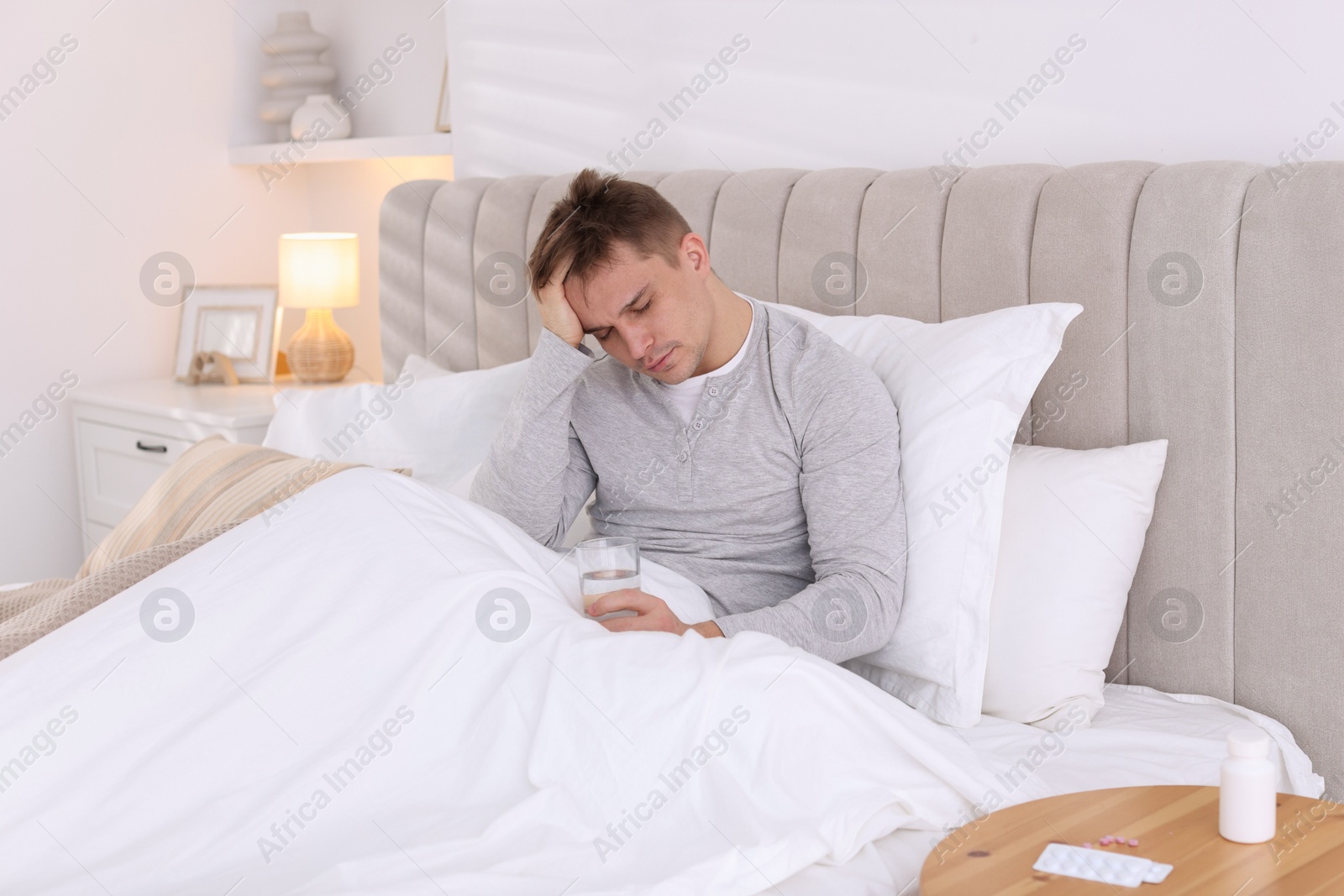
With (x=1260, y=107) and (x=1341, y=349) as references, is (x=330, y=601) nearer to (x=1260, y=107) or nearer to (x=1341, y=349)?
(x=1341, y=349)

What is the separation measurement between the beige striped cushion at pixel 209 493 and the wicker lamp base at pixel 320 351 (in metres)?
1.04

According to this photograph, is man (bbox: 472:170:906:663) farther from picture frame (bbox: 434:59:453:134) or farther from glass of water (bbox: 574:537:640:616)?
picture frame (bbox: 434:59:453:134)

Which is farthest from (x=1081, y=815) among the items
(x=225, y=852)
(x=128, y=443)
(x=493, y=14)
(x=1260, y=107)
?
(x=128, y=443)

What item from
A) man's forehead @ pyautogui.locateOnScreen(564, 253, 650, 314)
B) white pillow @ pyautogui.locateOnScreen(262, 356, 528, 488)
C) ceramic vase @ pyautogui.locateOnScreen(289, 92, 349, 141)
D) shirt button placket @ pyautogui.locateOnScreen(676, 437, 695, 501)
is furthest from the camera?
ceramic vase @ pyautogui.locateOnScreen(289, 92, 349, 141)

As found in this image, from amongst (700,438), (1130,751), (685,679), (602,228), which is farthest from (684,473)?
(1130,751)

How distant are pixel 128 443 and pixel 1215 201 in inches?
96.7

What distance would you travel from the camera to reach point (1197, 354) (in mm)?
1409

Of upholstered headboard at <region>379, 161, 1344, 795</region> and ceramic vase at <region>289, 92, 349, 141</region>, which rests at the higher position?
ceramic vase at <region>289, 92, 349, 141</region>

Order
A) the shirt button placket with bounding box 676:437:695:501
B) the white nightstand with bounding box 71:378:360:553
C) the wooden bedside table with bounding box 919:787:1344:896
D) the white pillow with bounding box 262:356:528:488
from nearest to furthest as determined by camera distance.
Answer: the wooden bedside table with bounding box 919:787:1344:896 → the shirt button placket with bounding box 676:437:695:501 → the white pillow with bounding box 262:356:528:488 → the white nightstand with bounding box 71:378:360:553

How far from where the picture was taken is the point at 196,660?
3.77 feet

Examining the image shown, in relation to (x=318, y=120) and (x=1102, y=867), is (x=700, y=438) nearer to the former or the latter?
(x=1102, y=867)

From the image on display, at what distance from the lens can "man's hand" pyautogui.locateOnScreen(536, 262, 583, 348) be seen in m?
1.51

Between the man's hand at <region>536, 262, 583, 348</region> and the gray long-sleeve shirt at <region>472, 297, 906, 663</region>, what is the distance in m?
0.03

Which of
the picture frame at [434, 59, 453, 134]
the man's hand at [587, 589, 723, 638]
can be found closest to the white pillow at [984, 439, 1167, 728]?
A: the man's hand at [587, 589, 723, 638]
